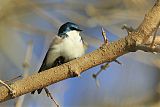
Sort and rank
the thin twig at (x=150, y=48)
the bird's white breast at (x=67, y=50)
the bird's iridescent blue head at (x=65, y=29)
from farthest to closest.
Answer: the bird's iridescent blue head at (x=65, y=29)
the bird's white breast at (x=67, y=50)
the thin twig at (x=150, y=48)

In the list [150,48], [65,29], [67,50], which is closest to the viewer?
[150,48]

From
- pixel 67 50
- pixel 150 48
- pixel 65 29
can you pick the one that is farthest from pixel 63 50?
pixel 150 48

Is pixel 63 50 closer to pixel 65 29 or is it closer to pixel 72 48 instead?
pixel 72 48

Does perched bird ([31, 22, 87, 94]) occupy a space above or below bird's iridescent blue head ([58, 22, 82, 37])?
below

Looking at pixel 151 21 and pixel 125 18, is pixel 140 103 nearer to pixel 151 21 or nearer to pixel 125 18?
pixel 125 18

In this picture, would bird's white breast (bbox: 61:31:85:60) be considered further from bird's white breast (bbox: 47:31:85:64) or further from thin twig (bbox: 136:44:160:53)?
thin twig (bbox: 136:44:160:53)

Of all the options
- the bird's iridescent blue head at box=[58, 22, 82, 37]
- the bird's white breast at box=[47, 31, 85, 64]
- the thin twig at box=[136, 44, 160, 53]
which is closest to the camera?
the thin twig at box=[136, 44, 160, 53]

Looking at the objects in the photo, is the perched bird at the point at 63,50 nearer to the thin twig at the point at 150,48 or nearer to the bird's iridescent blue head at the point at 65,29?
the bird's iridescent blue head at the point at 65,29

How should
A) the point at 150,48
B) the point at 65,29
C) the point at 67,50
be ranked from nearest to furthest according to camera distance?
the point at 150,48 → the point at 67,50 → the point at 65,29

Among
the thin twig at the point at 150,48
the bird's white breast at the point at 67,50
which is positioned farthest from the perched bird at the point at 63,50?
the thin twig at the point at 150,48

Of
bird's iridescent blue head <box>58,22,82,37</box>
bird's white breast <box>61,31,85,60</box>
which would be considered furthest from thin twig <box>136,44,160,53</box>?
bird's iridescent blue head <box>58,22,82,37</box>

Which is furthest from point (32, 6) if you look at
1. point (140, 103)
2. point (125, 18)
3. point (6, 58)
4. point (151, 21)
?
point (151, 21)

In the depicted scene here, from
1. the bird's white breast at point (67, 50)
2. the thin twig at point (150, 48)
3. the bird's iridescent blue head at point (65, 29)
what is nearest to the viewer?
the thin twig at point (150, 48)

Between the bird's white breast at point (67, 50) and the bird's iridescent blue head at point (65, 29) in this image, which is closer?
the bird's white breast at point (67, 50)
